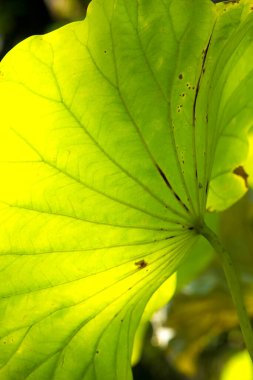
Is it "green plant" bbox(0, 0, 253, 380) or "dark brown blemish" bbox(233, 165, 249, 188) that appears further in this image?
"dark brown blemish" bbox(233, 165, 249, 188)

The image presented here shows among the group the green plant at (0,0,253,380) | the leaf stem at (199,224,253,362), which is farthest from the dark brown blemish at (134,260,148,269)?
the leaf stem at (199,224,253,362)

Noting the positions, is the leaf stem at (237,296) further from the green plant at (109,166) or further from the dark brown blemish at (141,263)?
the dark brown blemish at (141,263)

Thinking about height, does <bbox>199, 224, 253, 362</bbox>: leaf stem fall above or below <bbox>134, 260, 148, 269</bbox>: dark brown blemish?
below

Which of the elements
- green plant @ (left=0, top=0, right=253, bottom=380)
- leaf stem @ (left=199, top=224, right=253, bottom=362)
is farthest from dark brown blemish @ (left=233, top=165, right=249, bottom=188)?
leaf stem @ (left=199, top=224, right=253, bottom=362)

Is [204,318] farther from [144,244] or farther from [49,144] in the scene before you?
[49,144]

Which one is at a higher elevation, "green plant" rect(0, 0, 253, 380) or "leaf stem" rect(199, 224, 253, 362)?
"green plant" rect(0, 0, 253, 380)

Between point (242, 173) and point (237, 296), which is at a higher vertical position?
point (242, 173)

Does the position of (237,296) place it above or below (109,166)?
below

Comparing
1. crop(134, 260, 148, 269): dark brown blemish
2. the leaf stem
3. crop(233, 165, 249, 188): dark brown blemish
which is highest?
crop(233, 165, 249, 188): dark brown blemish

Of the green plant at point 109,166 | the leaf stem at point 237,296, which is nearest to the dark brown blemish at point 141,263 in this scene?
the green plant at point 109,166

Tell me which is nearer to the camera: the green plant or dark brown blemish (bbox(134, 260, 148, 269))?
the green plant

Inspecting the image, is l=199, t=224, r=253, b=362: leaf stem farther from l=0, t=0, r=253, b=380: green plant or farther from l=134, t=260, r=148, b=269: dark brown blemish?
l=134, t=260, r=148, b=269: dark brown blemish
